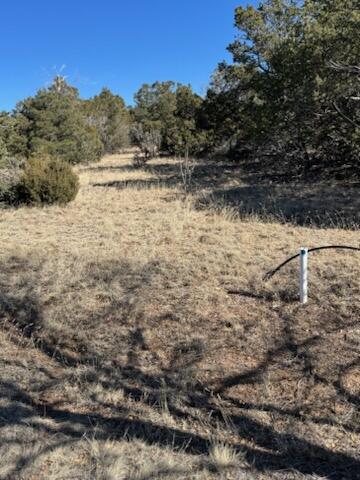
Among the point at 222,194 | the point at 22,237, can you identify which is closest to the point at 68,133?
the point at 222,194

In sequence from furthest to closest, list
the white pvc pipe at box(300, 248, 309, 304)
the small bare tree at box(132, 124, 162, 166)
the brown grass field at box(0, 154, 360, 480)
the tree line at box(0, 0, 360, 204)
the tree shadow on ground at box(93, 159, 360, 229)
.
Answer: the small bare tree at box(132, 124, 162, 166)
the tree line at box(0, 0, 360, 204)
the tree shadow on ground at box(93, 159, 360, 229)
the white pvc pipe at box(300, 248, 309, 304)
the brown grass field at box(0, 154, 360, 480)

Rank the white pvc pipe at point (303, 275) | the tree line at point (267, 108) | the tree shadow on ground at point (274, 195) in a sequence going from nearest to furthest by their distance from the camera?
1. the white pvc pipe at point (303, 275)
2. the tree shadow on ground at point (274, 195)
3. the tree line at point (267, 108)

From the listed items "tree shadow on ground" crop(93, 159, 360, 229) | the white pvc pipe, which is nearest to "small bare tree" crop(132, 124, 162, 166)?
"tree shadow on ground" crop(93, 159, 360, 229)

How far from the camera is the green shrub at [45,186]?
33.6ft

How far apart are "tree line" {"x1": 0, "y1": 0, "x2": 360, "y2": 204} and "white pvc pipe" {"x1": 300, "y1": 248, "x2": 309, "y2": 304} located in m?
6.01

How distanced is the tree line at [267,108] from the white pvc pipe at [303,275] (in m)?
6.01

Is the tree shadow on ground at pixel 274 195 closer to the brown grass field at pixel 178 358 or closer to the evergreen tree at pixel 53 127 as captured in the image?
the brown grass field at pixel 178 358

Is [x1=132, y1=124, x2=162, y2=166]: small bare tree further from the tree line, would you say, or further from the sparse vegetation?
the sparse vegetation

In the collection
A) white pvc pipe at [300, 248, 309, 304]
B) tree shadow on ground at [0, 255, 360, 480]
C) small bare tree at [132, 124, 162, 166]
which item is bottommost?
tree shadow on ground at [0, 255, 360, 480]

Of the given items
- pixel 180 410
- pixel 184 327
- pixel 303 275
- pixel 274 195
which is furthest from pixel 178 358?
pixel 274 195

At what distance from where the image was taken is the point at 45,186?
1022cm

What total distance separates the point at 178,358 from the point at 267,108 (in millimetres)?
10692

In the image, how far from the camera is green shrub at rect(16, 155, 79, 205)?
10227 mm

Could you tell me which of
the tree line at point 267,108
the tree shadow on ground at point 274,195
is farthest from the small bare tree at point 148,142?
the tree shadow on ground at point 274,195
